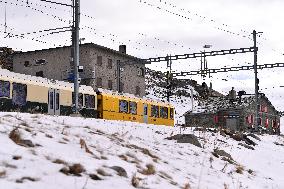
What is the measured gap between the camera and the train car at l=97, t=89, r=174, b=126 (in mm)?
25984

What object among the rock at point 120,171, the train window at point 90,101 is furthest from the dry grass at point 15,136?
the train window at point 90,101

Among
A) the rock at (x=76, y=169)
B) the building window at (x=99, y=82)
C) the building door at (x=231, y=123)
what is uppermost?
the building window at (x=99, y=82)

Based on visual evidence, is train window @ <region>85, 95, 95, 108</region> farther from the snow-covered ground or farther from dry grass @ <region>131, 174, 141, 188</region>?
dry grass @ <region>131, 174, 141, 188</region>

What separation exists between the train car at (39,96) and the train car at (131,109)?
73 cm

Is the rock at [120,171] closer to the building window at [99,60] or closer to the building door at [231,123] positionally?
the building window at [99,60]

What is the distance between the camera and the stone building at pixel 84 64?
147ft

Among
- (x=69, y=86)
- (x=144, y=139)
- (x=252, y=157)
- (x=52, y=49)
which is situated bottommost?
(x=252, y=157)

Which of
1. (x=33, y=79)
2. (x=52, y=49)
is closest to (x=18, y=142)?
(x=33, y=79)

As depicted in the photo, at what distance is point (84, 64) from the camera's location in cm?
4478

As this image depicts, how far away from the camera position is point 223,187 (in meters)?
7.29

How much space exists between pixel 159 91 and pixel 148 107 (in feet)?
229

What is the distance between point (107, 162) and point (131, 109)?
71.8 ft

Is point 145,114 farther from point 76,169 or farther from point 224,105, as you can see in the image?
point 224,105

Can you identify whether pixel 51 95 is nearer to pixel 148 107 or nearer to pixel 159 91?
pixel 148 107
